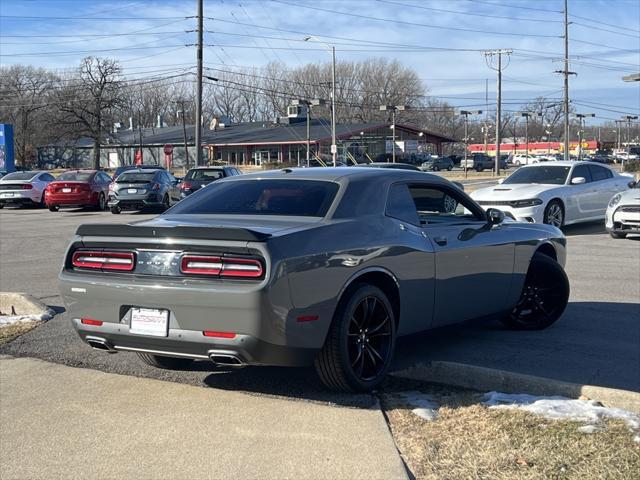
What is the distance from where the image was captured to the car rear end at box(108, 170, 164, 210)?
2472 cm

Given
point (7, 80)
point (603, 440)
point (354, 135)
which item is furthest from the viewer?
point (7, 80)

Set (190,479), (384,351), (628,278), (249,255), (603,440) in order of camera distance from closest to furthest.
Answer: (190,479) < (603,440) < (249,255) < (384,351) < (628,278)

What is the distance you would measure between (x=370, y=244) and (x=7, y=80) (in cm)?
9989

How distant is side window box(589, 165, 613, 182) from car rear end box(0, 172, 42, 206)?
2075 centimetres

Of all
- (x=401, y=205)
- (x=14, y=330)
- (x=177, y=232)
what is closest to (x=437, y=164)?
(x=14, y=330)

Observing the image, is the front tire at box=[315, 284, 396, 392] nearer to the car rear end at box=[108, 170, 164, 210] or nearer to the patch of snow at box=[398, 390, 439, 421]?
the patch of snow at box=[398, 390, 439, 421]

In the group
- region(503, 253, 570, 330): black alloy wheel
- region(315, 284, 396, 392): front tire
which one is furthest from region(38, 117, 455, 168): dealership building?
region(315, 284, 396, 392): front tire

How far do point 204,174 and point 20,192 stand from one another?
8627 mm

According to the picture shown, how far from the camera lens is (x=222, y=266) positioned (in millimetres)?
4750

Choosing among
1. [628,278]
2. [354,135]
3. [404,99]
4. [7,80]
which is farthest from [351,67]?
[628,278]

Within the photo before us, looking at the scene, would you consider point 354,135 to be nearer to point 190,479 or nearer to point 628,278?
point 628,278

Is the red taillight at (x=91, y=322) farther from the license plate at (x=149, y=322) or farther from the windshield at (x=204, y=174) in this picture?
the windshield at (x=204, y=174)

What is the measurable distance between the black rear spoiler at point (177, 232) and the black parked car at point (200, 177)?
19.0 metres

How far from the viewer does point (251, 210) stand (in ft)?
18.9
